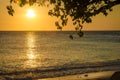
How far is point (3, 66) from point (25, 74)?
257 inches

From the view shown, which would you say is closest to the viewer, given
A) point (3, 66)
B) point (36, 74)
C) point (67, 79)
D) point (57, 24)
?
point (57, 24)

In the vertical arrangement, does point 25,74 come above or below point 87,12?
below

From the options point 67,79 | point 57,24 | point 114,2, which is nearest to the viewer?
point 114,2

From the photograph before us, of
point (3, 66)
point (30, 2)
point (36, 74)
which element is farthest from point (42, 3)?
point (3, 66)

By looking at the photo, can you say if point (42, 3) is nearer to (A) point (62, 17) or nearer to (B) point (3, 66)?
(A) point (62, 17)

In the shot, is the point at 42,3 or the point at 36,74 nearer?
the point at 42,3

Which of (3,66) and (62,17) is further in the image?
(3,66)

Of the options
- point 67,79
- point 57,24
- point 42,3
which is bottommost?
point 67,79

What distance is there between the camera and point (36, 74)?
2905 centimetres

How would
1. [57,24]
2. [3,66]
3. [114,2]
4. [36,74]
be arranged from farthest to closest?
1. [3,66]
2. [36,74]
3. [57,24]
4. [114,2]

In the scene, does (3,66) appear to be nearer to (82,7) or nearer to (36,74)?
(36,74)

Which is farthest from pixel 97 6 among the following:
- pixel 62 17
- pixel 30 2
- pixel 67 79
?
pixel 67 79

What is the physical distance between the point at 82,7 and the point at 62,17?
125 cm

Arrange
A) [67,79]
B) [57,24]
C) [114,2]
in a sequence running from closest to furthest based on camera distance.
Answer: [114,2], [57,24], [67,79]
